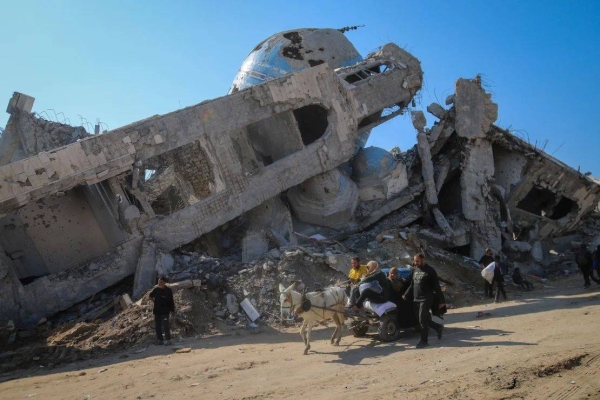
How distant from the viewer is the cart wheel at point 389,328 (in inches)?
299

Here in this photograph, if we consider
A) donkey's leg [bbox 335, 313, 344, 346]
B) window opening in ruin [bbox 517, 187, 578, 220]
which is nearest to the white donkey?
donkey's leg [bbox 335, 313, 344, 346]

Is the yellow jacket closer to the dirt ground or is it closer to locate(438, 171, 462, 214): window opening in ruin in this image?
the dirt ground

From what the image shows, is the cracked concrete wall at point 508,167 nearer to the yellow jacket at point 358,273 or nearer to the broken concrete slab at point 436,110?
the broken concrete slab at point 436,110

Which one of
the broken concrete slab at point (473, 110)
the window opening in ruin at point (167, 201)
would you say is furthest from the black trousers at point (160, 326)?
the broken concrete slab at point (473, 110)

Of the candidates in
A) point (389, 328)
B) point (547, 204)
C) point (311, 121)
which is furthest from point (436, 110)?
point (389, 328)

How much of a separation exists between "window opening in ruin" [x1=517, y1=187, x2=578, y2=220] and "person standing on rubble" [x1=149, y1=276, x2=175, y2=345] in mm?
13380

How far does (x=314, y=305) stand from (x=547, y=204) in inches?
530

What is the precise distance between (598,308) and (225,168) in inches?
324

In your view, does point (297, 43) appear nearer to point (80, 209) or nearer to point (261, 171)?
point (261, 171)

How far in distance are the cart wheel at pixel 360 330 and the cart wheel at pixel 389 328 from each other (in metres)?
0.58

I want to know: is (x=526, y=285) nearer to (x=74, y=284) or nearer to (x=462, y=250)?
(x=462, y=250)

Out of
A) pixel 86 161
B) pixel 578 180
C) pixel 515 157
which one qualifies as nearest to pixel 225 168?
pixel 86 161

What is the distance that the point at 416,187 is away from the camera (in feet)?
51.3

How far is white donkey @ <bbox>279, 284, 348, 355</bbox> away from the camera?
24.8ft
